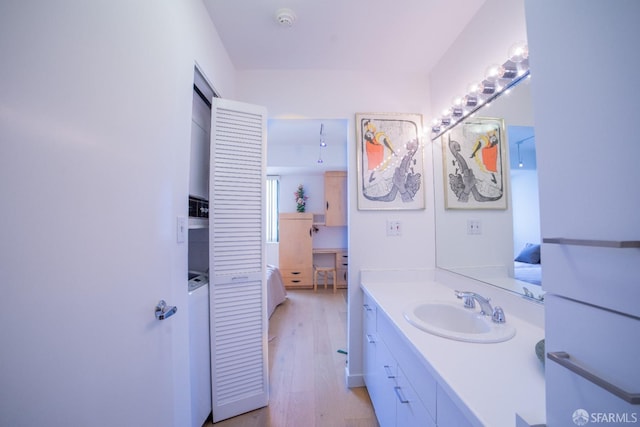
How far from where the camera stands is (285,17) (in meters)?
1.32

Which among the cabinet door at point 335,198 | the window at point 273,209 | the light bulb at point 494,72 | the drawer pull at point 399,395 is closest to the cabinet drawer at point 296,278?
the window at point 273,209

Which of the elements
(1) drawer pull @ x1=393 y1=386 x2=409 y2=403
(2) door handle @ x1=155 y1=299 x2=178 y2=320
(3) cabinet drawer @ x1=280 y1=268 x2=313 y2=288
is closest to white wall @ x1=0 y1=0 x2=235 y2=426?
(2) door handle @ x1=155 y1=299 x2=178 y2=320

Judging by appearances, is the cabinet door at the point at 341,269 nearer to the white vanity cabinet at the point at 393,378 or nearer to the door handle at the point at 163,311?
the white vanity cabinet at the point at 393,378

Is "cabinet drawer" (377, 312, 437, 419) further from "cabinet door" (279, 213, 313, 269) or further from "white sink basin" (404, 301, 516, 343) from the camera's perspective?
"cabinet door" (279, 213, 313, 269)

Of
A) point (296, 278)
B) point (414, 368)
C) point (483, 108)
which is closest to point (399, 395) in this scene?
point (414, 368)

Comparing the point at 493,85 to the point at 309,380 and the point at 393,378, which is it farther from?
the point at 309,380

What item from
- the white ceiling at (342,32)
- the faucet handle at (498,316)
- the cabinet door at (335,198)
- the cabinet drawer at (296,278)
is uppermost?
the white ceiling at (342,32)

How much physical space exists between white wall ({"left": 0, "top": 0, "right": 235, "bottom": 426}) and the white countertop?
100 centimetres

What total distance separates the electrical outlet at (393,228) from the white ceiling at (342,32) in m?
1.21

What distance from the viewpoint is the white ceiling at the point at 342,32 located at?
1.29m

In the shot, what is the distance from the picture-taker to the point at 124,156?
75 cm

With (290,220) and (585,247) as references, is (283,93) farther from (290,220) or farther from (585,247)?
(290,220)

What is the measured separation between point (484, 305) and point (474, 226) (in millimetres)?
510

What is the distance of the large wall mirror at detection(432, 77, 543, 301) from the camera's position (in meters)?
1.01
